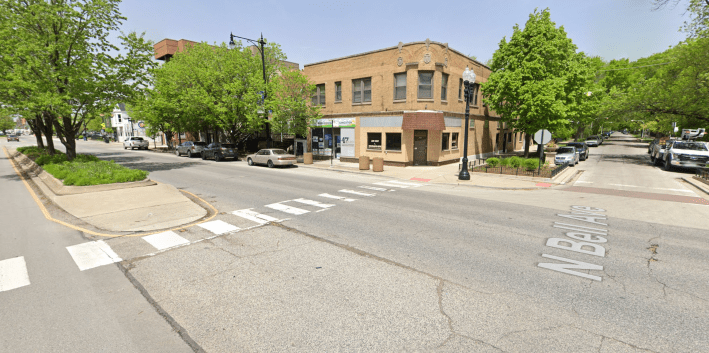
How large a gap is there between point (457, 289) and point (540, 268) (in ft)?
6.50

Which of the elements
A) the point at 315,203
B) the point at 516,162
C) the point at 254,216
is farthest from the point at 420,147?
the point at 254,216

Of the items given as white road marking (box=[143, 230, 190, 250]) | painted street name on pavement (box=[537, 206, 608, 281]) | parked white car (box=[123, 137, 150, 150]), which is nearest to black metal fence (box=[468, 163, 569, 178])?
painted street name on pavement (box=[537, 206, 608, 281])

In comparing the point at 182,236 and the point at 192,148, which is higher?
the point at 192,148

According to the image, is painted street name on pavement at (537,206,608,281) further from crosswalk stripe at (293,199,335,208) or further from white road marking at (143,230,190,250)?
white road marking at (143,230,190,250)

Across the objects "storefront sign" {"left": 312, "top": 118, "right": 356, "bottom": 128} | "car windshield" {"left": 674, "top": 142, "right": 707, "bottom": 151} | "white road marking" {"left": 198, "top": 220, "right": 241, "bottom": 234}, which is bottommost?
"white road marking" {"left": 198, "top": 220, "right": 241, "bottom": 234}

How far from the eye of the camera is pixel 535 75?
2239 centimetres

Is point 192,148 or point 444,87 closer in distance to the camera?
point 444,87

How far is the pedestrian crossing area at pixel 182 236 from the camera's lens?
5.78 meters

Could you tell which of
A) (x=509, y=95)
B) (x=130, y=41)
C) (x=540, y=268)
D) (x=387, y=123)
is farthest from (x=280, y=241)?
(x=509, y=95)

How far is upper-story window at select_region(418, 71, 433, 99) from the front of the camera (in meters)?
22.5

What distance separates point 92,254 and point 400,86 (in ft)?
67.8

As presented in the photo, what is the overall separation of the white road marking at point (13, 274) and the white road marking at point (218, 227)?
3375 mm

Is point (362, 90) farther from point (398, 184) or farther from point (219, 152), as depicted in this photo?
point (219, 152)

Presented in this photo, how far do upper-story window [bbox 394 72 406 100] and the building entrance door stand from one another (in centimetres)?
290
